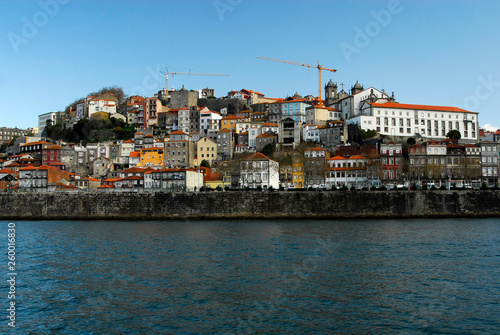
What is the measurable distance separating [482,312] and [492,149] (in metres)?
57.9

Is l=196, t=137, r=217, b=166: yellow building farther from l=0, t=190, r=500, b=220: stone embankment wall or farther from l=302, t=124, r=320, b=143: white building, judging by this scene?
l=0, t=190, r=500, b=220: stone embankment wall

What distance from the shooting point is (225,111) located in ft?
364

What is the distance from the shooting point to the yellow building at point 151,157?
8350 cm

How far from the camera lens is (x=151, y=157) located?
83.9m

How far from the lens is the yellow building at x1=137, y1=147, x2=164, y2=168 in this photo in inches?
3287

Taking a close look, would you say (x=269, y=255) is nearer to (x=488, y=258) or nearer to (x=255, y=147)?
(x=488, y=258)

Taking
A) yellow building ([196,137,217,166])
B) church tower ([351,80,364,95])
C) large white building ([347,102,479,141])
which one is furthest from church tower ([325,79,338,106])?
yellow building ([196,137,217,166])

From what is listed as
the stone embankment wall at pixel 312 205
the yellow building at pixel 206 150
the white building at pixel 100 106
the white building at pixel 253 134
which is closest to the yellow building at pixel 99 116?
the white building at pixel 100 106

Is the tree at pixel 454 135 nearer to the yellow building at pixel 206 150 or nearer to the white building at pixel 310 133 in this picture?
the white building at pixel 310 133

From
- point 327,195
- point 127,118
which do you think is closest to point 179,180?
point 327,195

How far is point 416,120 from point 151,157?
4792 cm

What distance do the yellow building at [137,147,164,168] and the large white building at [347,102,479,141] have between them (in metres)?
35.3

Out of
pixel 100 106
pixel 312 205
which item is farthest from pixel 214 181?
pixel 100 106

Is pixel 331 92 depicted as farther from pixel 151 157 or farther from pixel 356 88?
pixel 151 157
